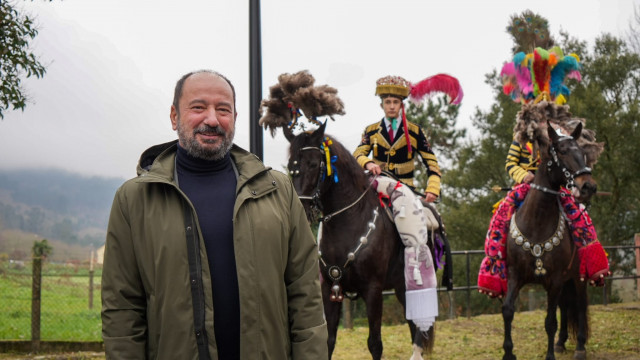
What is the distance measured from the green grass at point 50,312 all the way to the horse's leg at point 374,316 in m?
5.49

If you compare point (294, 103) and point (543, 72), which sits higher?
point (543, 72)

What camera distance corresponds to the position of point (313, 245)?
2.57m

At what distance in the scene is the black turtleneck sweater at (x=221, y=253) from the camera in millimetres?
2279

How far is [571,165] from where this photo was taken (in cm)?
614

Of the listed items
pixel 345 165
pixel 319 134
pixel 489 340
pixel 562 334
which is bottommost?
pixel 489 340

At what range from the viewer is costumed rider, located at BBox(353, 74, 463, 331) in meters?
5.43

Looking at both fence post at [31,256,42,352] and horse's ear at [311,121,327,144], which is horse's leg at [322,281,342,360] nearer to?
horse's ear at [311,121,327,144]

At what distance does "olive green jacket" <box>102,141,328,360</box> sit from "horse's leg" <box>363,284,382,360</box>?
269 cm

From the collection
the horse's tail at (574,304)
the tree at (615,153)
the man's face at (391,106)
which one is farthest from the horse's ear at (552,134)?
the tree at (615,153)

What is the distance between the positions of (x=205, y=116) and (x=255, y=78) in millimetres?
1572

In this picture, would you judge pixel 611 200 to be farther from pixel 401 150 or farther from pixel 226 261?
pixel 226 261

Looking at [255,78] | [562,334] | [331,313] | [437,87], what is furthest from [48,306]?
[562,334]

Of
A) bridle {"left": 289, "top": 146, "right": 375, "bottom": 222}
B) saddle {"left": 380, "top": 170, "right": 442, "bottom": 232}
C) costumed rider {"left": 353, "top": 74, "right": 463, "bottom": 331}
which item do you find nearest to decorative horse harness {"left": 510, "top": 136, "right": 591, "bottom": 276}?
saddle {"left": 380, "top": 170, "right": 442, "bottom": 232}

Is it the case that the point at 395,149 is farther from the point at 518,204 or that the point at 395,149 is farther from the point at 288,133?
the point at 518,204
